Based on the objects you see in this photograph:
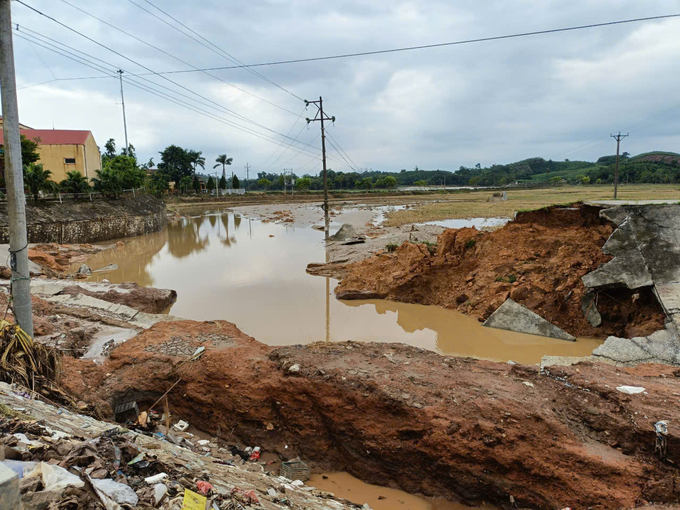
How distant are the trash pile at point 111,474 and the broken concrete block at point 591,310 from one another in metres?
7.82

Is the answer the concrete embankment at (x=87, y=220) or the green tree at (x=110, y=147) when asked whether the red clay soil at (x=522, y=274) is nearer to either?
the concrete embankment at (x=87, y=220)

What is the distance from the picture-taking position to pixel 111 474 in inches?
112

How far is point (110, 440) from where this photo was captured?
336cm

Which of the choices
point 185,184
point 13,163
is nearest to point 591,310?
point 13,163

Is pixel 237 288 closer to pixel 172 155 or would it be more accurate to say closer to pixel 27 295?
pixel 27 295

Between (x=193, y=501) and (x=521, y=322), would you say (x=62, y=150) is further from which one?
(x=193, y=501)

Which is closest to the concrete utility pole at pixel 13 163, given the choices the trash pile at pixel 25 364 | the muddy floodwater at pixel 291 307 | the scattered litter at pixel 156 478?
the trash pile at pixel 25 364

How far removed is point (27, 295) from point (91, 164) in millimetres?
42222

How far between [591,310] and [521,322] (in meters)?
1.60

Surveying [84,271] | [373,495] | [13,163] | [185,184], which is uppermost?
[185,184]

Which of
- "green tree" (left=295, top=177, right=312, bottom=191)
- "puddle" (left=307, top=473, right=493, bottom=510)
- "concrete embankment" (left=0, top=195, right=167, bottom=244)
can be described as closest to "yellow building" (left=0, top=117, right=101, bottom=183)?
"concrete embankment" (left=0, top=195, right=167, bottom=244)

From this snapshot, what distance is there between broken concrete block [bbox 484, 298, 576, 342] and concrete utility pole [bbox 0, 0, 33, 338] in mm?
9457

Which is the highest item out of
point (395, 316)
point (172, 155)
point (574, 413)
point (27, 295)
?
point (172, 155)

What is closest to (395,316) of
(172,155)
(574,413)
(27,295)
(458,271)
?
(458,271)
